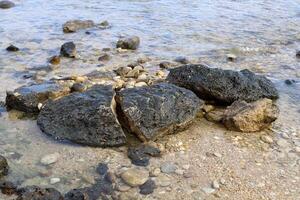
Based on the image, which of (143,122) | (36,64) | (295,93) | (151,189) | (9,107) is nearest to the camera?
(151,189)

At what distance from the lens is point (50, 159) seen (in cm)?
574

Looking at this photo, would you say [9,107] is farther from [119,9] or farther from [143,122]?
[119,9]

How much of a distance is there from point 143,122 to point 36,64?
3.86 meters

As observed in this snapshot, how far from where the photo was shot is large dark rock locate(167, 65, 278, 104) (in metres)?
7.29

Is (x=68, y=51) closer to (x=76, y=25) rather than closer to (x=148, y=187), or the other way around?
(x=76, y=25)

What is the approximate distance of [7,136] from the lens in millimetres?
6293

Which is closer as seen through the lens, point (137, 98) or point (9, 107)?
point (137, 98)


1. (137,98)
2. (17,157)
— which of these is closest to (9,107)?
(17,157)

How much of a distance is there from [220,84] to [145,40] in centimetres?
435

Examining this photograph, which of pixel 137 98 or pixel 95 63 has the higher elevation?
pixel 137 98

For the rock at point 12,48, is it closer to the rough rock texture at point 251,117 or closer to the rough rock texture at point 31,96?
the rough rock texture at point 31,96

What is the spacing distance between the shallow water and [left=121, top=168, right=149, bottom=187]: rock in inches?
18.6

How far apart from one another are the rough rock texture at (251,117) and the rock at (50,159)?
96.5 inches

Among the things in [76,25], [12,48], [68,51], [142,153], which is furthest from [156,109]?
[76,25]
